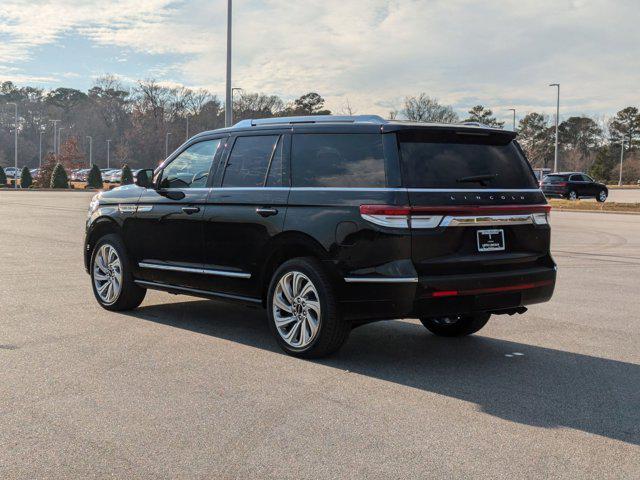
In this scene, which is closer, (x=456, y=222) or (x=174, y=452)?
(x=174, y=452)

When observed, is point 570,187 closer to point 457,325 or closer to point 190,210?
point 457,325

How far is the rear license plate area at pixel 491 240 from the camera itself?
5.86 metres

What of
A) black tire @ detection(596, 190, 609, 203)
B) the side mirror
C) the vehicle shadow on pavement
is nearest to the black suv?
the vehicle shadow on pavement

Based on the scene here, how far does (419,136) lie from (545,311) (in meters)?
3.59

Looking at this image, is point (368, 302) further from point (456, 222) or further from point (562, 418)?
point (562, 418)

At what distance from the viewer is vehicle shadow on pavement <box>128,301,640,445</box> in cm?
480

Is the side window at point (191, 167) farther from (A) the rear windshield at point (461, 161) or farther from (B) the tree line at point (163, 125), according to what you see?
(B) the tree line at point (163, 125)

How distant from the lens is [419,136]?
5879 mm

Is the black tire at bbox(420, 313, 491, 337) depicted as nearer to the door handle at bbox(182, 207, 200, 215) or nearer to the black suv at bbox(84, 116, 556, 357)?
the black suv at bbox(84, 116, 556, 357)

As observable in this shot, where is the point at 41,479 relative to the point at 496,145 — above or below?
below

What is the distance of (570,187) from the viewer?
4372 centimetres

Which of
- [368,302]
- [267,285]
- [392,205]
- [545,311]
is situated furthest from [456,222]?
[545,311]

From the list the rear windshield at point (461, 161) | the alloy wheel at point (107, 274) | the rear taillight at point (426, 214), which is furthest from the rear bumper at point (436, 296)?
the alloy wheel at point (107, 274)

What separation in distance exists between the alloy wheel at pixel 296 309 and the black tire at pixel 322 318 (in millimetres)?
38
